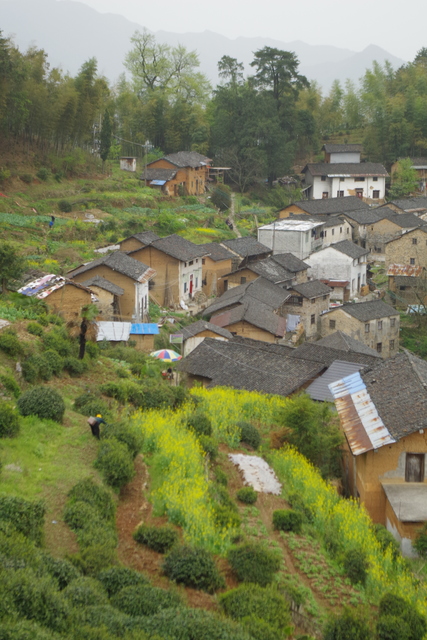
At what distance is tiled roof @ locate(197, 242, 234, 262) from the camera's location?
1476 inches

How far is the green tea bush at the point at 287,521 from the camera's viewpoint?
37.0 feet

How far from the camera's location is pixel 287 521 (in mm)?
11281

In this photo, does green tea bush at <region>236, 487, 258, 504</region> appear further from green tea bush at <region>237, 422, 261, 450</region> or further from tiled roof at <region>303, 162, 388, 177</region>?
tiled roof at <region>303, 162, 388, 177</region>

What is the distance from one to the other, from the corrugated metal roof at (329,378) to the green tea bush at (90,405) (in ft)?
23.8

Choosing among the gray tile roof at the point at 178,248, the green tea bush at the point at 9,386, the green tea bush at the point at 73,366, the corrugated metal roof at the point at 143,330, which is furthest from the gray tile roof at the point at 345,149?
the green tea bush at the point at 9,386

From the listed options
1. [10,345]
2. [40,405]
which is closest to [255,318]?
[10,345]

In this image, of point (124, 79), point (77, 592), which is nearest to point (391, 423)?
point (77, 592)

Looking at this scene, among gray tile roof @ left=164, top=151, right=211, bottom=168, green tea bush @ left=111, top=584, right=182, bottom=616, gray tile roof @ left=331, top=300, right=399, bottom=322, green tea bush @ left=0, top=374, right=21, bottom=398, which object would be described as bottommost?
gray tile roof @ left=331, top=300, right=399, bottom=322

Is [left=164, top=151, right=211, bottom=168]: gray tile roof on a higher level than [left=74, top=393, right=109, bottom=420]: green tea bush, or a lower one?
higher

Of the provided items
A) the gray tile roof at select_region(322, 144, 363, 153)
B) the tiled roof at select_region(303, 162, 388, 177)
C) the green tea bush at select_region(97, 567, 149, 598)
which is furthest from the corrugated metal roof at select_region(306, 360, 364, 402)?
the gray tile roof at select_region(322, 144, 363, 153)

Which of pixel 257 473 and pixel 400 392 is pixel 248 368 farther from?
pixel 257 473

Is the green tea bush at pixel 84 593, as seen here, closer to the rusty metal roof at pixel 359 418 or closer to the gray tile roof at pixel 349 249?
the rusty metal roof at pixel 359 418

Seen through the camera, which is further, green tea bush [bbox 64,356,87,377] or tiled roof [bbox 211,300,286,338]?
tiled roof [bbox 211,300,286,338]

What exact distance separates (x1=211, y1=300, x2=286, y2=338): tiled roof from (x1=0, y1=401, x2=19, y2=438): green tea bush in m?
18.0
